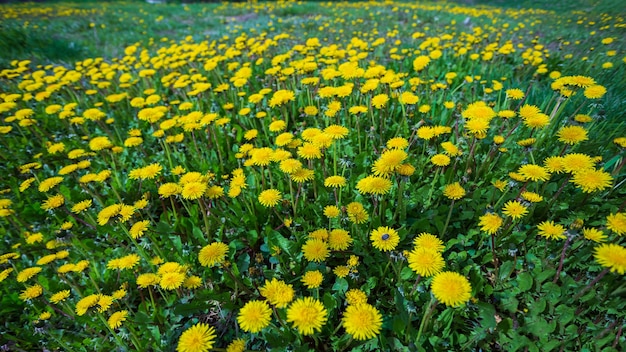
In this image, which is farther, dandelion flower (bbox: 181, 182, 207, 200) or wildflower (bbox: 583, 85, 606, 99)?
wildflower (bbox: 583, 85, 606, 99)

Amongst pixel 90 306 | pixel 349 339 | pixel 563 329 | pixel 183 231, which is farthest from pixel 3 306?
pixel 563 329

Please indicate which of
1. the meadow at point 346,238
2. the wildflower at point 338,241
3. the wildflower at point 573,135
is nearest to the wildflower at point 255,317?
the meadow at point 346,238

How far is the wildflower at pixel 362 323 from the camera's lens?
1.42 metres

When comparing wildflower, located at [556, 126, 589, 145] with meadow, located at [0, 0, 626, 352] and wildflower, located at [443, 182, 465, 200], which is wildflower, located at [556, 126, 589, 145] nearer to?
meadow, located at [0, 0, 626, 352]

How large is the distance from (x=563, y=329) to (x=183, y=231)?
2.68 meters

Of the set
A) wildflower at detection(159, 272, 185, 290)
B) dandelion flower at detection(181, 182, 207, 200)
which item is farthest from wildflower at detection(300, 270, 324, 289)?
dandelion flower at detection(181, 182, 207, 200)

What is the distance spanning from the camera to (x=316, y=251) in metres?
1.83

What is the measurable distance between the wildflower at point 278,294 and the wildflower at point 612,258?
1480 mm

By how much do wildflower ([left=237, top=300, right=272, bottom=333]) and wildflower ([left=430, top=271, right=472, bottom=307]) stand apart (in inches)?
32.0

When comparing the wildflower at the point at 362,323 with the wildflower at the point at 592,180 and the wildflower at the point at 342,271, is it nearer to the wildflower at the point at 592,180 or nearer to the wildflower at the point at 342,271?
the wildflower at the point at 342,271

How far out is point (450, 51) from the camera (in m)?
5.62

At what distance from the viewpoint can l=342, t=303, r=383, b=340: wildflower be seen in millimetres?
1423

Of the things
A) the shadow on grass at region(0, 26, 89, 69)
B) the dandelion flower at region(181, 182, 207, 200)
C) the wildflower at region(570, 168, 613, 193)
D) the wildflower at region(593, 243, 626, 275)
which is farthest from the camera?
the shadow on grass at region(0, 26, 89, 69)

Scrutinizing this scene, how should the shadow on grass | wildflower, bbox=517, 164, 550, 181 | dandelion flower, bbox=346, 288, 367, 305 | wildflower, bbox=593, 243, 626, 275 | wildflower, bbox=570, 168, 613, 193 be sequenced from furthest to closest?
the shadow on grass, wildflower, bbox=517, 164, 550, 181, wildflower, bbox=570, 168, 613, 193, dandelion flower, bbox=346, 288, 367, 305, wildflower, bbox=593, 243, 626, 275
